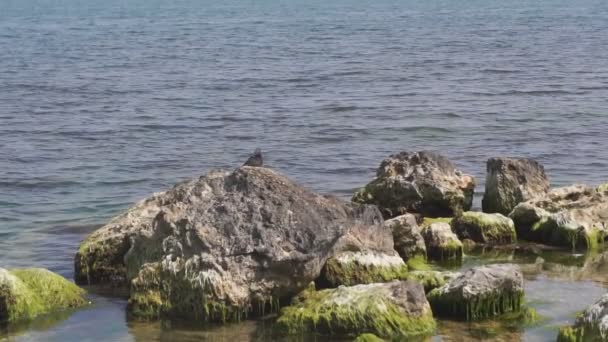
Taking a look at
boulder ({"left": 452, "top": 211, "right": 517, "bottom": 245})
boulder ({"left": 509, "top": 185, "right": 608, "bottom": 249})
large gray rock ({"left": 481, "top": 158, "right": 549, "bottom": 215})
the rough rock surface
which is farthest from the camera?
large gray rock ({"left": 481, "top": 158, "right": 549, "bottom": 215})

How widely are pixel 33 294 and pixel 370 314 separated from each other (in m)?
5.42

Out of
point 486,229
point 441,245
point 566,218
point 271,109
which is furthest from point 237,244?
point 271,109

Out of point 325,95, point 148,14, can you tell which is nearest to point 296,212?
point 325,95

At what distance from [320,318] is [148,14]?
365 ft

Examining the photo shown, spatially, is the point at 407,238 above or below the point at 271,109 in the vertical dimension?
below

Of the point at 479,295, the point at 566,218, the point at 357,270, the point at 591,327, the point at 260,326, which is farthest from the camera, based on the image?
the point at 566,218

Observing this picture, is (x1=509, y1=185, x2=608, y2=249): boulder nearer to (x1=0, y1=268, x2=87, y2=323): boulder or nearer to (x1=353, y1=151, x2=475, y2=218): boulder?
(x1=353, y1=151, x2=475, y2=218): boulder

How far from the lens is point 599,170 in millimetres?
30172

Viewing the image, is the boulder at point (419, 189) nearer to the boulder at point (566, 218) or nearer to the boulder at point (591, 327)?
the boulder at point (566, 218)

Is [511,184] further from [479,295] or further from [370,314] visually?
[370,314]

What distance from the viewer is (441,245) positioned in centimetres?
2114

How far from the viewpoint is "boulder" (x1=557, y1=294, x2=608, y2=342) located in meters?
15.2

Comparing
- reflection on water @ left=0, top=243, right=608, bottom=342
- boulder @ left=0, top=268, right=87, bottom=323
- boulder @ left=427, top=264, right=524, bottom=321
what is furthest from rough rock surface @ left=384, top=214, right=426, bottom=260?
boulder @ left=0, top=268, right=87, bottom=323

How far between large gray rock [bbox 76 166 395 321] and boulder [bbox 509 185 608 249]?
393cm
